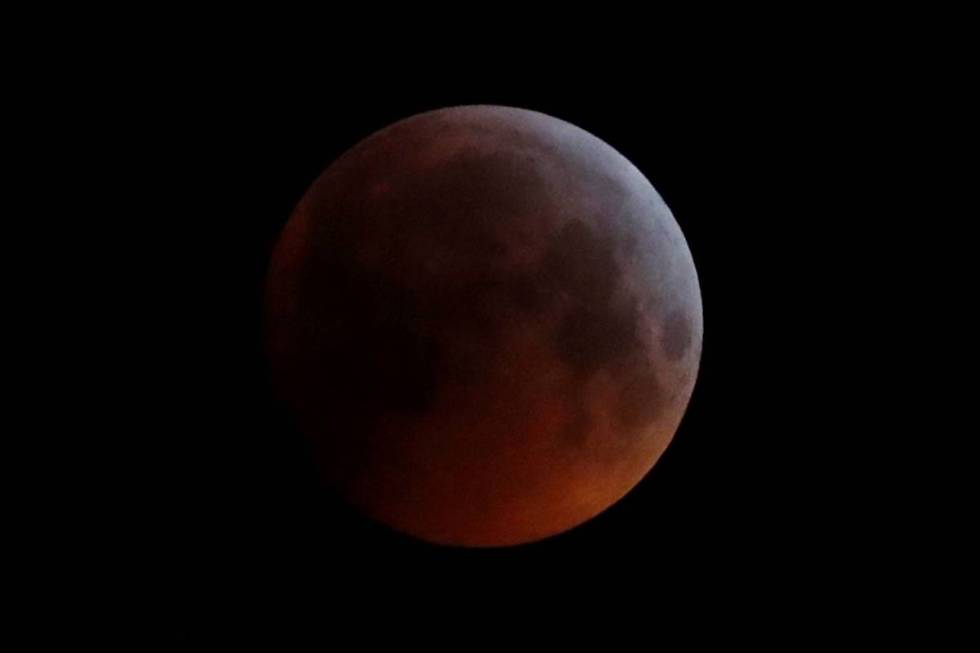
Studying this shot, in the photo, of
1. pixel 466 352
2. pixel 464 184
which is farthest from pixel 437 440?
pixel 464 184

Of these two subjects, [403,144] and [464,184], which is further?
[403,144]

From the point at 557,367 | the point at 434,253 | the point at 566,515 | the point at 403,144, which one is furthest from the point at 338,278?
the point at 566,515

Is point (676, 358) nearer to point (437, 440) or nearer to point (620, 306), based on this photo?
point (620, 306)

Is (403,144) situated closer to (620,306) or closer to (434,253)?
(434,253)

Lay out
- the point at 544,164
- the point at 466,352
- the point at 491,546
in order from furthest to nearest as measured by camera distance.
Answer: the point at 491,546 → the point at 544,164 → the point at 466,352

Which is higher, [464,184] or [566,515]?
[464,184]

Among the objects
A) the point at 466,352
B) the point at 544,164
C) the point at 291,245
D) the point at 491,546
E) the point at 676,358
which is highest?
the point at 544,164

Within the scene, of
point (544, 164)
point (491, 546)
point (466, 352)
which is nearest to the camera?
point (466, 352)
